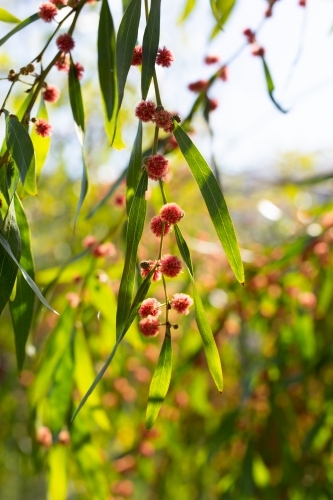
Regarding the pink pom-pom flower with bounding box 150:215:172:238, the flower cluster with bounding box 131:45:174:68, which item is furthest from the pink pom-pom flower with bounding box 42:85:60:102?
the pink pom-pom flower with bounding box 150:215:172:238

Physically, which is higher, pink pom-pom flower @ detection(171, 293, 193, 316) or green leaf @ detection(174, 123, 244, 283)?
green leaf @ detection(174, 123, 244, 283)

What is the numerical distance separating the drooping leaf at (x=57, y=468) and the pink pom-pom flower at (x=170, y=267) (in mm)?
728

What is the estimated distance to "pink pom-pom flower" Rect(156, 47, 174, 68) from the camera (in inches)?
26.5

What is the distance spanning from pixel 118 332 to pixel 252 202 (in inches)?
106

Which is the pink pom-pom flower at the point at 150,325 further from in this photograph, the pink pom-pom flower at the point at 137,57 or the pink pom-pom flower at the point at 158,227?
the pink pom-pom flower at the point at 137,57

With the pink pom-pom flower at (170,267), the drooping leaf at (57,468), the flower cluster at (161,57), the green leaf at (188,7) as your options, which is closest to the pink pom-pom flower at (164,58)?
the flower cluster at (161,57)

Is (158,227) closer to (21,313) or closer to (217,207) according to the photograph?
(217,207)

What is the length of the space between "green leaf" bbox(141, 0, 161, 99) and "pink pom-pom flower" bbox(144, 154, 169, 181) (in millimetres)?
68

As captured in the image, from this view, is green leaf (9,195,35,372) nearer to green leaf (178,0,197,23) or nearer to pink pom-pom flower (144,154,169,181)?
pink pom-pom flower (144,154,169,181)

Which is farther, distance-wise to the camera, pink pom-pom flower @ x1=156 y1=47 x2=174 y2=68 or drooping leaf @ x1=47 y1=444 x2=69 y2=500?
drooping leaf @ x1=47 y1=444 x2=69 y2=500

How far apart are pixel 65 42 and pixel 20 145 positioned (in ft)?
0.50

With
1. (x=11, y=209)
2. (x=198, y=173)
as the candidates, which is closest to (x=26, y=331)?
(x=11, y=209)

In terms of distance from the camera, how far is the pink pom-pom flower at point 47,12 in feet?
2.36

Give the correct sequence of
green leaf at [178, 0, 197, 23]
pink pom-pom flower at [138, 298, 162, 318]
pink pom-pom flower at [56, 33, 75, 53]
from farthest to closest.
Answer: green leaf at [178, 0, 197, 23] → pink pom-pom flower at [56, 33, 75, 53] → pink pom-pom flower at [138, 298, 162, 318]
